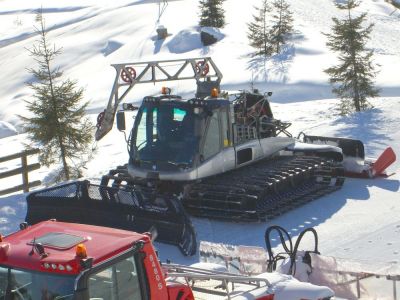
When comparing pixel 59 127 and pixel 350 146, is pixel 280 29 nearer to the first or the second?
pixel 59 127

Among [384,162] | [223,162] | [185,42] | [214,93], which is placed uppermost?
[214,93]

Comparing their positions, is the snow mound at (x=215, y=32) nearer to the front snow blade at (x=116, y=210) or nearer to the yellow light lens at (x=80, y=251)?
the front snow blade at (x=116, y=210)

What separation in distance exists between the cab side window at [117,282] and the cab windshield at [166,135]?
737cm

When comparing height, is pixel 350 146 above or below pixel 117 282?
below

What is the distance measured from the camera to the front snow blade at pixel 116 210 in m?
12.3

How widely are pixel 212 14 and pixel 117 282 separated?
35.4 m

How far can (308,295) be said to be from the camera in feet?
27.9

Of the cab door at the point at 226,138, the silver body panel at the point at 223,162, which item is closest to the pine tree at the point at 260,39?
the silver body panel at the point at 223,162

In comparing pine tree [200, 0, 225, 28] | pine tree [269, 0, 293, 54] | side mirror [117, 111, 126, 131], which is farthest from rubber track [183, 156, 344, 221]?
pine tree [200, 0, 225, 28]

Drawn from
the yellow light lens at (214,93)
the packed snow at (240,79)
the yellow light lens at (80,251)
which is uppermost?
the yellow light lens at (80,251)

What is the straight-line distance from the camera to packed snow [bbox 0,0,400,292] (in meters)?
13.6

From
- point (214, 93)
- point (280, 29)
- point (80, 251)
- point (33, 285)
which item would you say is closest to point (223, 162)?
point (214, 93)

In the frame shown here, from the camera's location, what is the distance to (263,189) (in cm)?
1384

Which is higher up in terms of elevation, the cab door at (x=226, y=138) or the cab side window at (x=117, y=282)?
the cab side window at (x=117, y=282)
